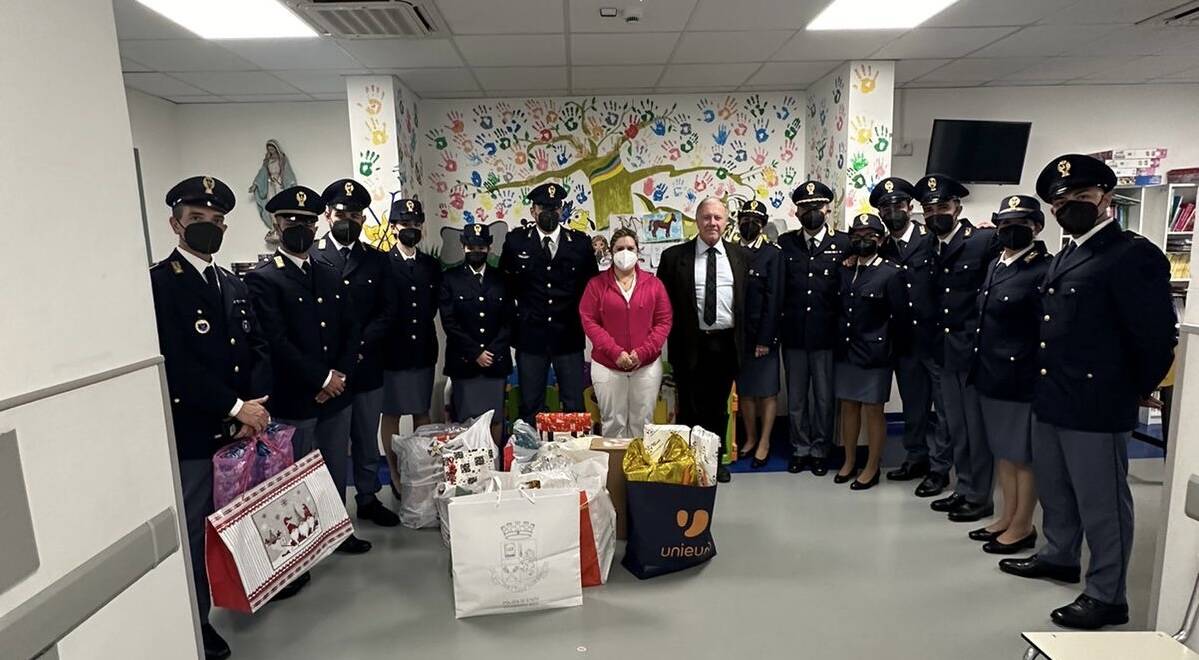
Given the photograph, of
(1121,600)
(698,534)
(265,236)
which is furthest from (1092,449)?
(265,236)

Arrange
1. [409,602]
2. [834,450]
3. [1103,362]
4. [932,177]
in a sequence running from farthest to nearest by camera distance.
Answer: [834,450] → [932,177] → [409,602] → [1103,362]

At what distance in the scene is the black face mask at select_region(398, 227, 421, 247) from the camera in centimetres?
376

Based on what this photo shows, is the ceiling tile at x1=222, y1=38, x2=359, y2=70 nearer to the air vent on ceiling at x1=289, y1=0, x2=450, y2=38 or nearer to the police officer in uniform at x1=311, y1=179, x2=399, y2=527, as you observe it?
the air vent on ceiling at x1=289, y1=0, x2=450, y2=38

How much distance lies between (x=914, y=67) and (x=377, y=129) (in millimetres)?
4126

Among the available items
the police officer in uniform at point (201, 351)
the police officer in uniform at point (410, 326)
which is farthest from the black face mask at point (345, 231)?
the police officer in uniform at point (201, 351)

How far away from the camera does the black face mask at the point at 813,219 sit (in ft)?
13.5

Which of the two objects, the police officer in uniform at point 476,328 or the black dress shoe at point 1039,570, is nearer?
the black dress shoe at point 1039,570

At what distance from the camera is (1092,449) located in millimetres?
2494

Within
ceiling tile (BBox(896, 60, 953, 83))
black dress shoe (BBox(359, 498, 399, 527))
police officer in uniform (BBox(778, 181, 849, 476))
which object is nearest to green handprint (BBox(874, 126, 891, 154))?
ceiling tile (BBox(896, 60, 953, 83))

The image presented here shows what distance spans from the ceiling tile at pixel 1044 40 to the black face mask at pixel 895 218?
1.56m

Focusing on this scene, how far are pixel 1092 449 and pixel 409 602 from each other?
285 cm

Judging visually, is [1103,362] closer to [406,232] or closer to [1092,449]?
[1092,449]

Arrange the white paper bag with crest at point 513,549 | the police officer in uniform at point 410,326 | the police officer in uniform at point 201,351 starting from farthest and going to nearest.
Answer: the police officer in uniform at point 410,326, the white paper bag with crest at point 513,549, the police officer in uniform at point 201,351

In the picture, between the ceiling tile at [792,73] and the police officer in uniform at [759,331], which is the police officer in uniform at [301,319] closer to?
the police officer in uniform at [759,331]
